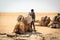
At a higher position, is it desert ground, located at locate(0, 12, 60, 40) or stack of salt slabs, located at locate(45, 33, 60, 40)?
desert ground, located at locate(0, 12, 60, 40)

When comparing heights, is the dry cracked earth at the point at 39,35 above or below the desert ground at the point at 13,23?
below

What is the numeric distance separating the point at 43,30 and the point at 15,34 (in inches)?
27.4

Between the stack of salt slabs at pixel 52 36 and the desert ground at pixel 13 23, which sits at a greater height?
the desert ground at pixel 13 23

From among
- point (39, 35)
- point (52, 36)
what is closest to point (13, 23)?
point (39, 35)

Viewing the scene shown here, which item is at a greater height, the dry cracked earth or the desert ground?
the desert ground

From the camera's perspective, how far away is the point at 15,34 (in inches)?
150

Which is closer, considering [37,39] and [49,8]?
[37,39]

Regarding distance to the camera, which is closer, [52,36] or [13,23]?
[52,36]

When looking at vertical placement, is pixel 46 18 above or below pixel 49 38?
above

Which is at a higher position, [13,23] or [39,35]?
[13,23]

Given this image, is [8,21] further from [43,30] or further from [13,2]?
[43,30]

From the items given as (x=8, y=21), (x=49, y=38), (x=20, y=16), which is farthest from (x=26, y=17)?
(x=49, y=38)

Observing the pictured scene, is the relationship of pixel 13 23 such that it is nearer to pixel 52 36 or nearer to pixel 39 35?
pixel 39 35

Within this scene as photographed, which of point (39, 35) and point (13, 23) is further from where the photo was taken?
point (13, 23)
